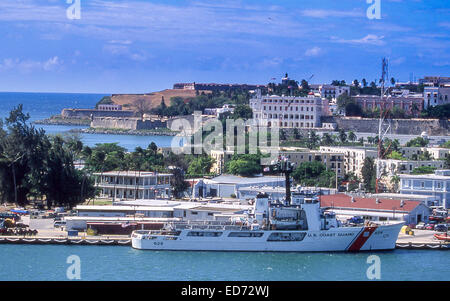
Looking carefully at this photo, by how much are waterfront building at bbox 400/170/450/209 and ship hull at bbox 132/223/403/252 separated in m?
8.61

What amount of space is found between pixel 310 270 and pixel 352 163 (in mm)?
21245

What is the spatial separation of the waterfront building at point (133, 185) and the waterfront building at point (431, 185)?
8326 millimetres

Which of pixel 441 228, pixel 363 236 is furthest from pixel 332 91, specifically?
pixel 363 236

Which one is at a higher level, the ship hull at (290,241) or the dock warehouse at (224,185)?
the dock warehouse at (224,185)

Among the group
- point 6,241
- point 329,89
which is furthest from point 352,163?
point 329,89

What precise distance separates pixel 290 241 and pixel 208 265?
2.78m

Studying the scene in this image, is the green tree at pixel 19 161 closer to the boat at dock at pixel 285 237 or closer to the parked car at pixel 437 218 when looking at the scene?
the boat at dock at pixel 285 237

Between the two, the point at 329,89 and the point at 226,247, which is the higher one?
the point at 329,89

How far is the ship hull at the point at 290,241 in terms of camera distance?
24016 mm

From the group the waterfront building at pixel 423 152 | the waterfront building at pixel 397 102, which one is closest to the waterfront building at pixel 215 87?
the waterfront building at pixel 397 102

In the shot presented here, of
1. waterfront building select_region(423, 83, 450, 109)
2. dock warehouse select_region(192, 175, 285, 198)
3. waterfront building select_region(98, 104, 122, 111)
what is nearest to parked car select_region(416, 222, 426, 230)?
dock warehouse select_region(192, 175, 285, 198)

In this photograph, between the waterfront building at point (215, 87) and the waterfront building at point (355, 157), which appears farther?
the waterfront building at point (215, 87)

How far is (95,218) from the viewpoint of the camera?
26.1 m
